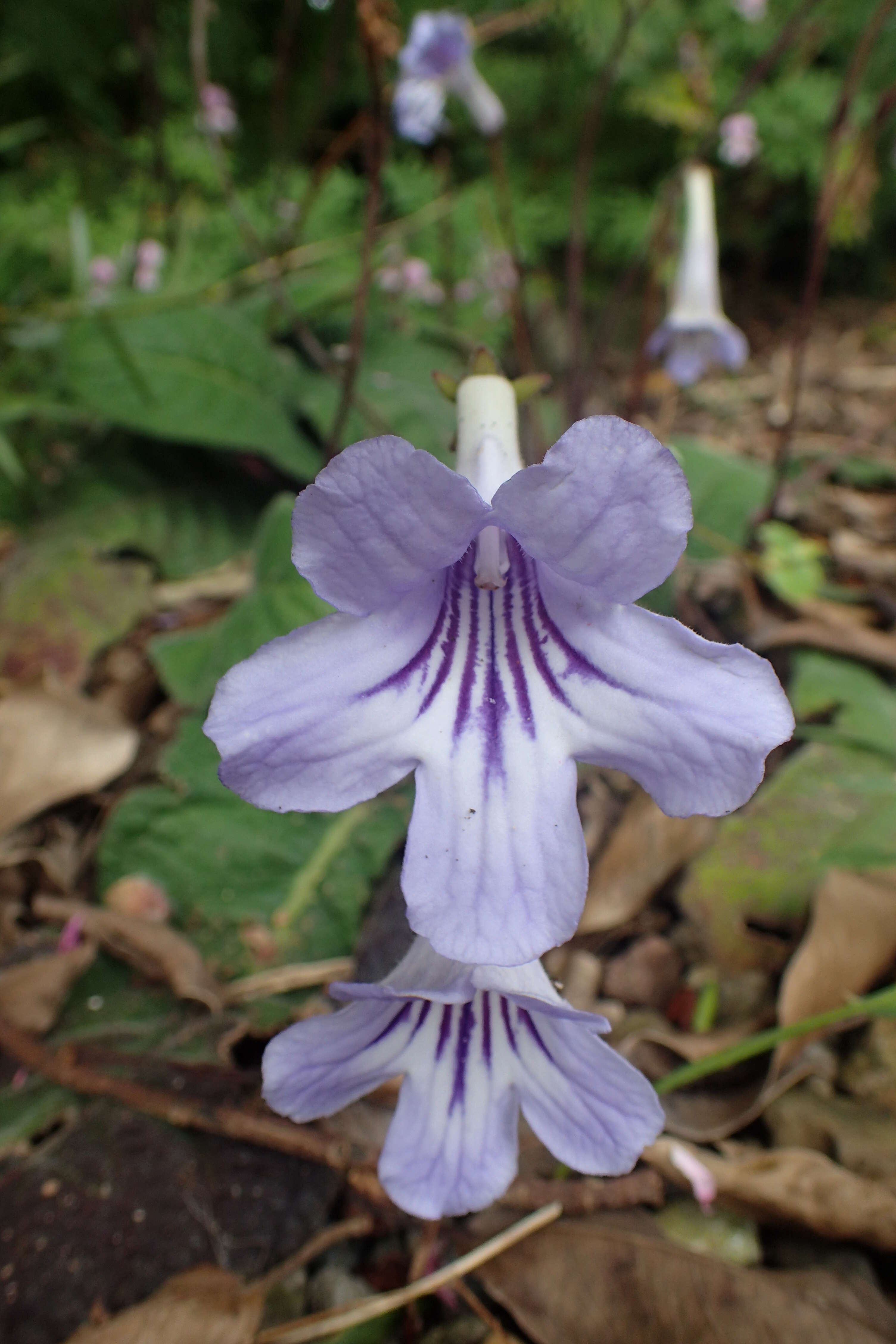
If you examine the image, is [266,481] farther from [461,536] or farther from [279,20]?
[279,20]

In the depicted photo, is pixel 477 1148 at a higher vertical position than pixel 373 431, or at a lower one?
lower

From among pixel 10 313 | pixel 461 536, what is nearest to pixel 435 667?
pixel 461 536

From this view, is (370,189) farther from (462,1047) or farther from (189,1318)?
(189,1318)

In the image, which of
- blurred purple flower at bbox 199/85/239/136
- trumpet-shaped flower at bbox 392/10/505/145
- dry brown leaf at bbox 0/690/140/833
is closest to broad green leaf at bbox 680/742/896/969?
A: dry brown leaf at bbox 0/690/140/833

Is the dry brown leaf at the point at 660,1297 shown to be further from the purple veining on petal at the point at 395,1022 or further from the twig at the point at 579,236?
the twig at the point at 579,236

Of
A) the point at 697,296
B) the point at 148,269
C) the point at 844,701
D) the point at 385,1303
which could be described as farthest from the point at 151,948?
the point at 148,269
